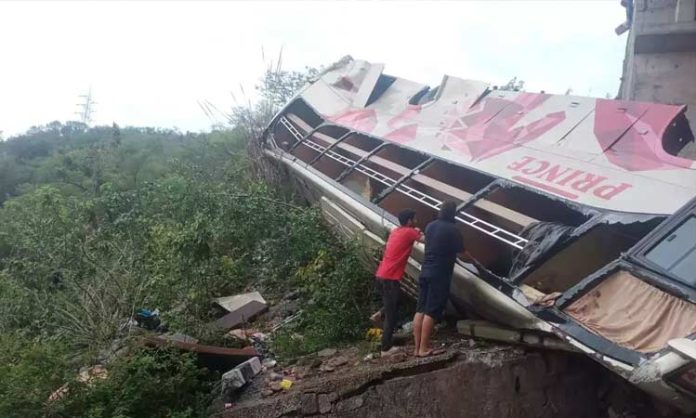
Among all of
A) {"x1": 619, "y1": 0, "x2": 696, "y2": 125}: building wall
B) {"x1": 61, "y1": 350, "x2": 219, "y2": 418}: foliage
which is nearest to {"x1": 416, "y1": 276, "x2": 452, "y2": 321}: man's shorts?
{"x1": 61, "y1": 350, "x2": 219, "y2": 418}: foliage

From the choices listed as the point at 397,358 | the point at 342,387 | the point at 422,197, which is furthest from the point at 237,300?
the point at 342,387

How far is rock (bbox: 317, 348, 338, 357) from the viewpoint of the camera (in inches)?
176

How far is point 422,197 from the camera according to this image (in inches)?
218

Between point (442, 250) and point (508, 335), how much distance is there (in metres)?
0.75

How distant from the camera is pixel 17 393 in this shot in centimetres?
328

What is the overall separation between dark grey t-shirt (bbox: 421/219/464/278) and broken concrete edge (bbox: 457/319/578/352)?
45 centimetres

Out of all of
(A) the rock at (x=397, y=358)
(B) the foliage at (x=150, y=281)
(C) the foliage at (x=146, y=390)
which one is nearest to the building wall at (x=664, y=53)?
(B) the foliage at (x=150, y=281)

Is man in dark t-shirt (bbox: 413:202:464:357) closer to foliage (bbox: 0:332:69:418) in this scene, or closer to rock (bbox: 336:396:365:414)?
rock (bbox: 336:396:365:414)

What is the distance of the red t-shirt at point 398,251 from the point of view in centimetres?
444

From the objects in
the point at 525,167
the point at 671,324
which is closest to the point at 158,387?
the point at 671,324

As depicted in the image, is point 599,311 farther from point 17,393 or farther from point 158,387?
point 17,393

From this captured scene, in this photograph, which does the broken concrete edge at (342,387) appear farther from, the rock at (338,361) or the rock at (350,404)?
the rock at (338,361)

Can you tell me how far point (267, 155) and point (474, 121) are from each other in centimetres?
481

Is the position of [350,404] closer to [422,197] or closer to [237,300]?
[422,197]
